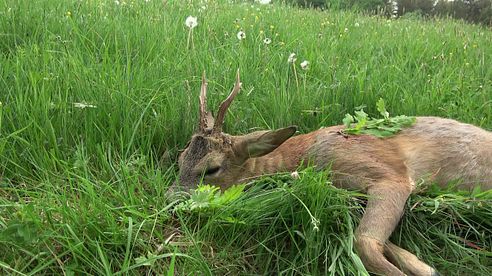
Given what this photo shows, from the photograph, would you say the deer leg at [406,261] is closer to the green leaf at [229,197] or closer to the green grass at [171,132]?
the green grass at [171,132]

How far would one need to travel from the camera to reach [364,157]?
322 centimetres

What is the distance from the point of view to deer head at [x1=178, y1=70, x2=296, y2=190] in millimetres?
3061

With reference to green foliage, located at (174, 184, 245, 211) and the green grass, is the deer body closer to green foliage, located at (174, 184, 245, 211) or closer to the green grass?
the green grass

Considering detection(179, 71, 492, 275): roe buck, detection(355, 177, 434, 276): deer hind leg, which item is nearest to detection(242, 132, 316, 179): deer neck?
detection(179, 71, 492, 275): roe buck

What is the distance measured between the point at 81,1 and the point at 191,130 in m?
3.00

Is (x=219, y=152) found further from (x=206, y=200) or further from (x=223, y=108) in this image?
(x=206, y=200)

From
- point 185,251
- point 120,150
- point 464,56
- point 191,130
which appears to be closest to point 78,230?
point 185,251

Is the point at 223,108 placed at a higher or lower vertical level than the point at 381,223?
higher

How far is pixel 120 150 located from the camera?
10.5ft

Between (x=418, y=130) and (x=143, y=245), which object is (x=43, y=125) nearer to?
(x=143, y=245)

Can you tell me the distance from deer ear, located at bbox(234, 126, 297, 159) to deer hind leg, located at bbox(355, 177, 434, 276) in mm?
589

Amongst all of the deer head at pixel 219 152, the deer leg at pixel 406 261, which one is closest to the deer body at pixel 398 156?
the deer head at pixel 219 152

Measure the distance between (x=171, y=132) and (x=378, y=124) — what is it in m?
1.38

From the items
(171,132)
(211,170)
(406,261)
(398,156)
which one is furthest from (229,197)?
(398,156)
